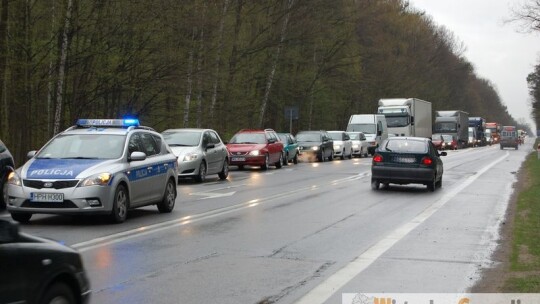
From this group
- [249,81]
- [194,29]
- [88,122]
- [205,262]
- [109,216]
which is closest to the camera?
[205,262]

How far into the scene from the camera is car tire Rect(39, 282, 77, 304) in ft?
14.6

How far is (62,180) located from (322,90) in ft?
147

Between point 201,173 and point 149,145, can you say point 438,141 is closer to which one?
point 201,173

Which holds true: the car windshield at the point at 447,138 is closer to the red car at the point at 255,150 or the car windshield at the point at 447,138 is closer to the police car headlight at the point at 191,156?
the red car at the point at 255,150

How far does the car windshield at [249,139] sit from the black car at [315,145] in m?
7.94

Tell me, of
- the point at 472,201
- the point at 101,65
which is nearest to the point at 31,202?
the point at 472,201

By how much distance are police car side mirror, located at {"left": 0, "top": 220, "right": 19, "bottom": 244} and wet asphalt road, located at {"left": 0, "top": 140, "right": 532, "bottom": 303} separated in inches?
87.0

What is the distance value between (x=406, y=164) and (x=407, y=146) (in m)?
0.61

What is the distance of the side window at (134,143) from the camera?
12184 millimetres

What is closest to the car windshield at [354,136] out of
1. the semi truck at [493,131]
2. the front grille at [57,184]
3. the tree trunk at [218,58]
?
the tree trunk at [218,58]

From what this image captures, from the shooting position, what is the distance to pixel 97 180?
10883 mm

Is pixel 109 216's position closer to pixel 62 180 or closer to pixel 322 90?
pixel 62 180

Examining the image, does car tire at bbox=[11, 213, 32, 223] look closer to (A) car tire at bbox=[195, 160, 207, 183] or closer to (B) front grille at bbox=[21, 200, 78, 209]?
(B) front grille at bbox=[21, 200, 78, 209]

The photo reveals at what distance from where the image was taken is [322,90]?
2151 inches
